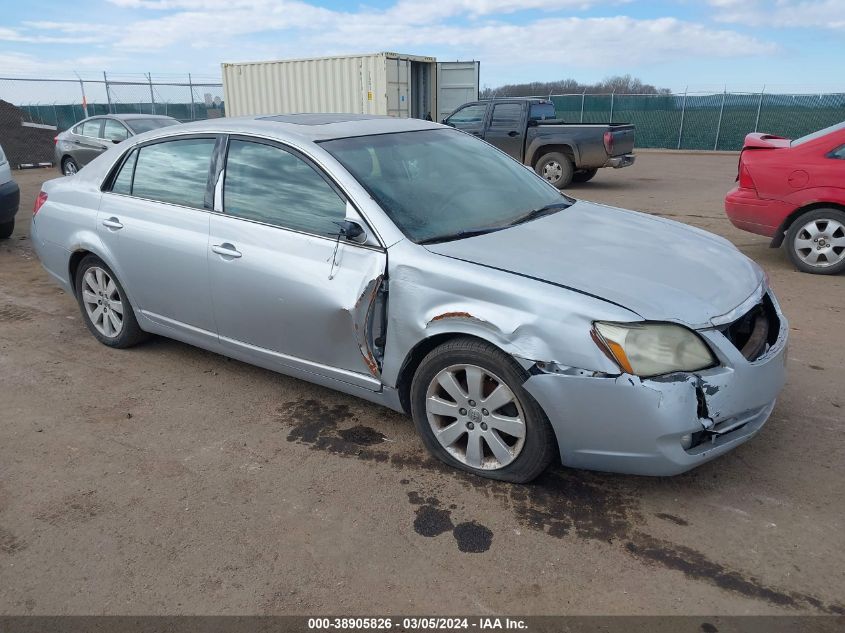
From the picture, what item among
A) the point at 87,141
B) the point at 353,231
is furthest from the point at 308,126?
the point at 87,141

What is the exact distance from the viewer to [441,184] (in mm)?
3746

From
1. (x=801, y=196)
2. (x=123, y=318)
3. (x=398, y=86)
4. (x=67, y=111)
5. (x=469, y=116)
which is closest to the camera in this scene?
(x=123, y=318)

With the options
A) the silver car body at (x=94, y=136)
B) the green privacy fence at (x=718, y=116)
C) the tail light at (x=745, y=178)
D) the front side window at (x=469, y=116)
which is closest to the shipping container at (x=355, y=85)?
the front side window at (x=469, y=116)

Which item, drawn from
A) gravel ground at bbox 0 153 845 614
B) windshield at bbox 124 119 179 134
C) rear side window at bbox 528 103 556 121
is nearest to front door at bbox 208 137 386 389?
gravel ground at bbox 0 153 845 614

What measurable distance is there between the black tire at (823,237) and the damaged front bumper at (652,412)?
441 centimetres

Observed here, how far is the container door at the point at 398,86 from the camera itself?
1546 centimetres

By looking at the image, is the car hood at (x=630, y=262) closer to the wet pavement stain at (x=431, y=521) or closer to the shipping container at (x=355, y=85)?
the wet pavement stain at (x=431, y=521)

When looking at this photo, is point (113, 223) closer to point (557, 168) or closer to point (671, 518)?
point (671, 518)

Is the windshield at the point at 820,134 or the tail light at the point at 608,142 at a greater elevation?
the windshield at the point at 820,134

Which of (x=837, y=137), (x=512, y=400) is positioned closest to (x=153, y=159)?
(x=512, y=400)

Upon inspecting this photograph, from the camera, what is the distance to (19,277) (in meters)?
7.12

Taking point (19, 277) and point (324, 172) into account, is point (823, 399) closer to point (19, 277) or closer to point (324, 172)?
point (324, 172)

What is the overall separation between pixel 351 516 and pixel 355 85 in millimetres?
14545

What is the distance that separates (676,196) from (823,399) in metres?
9.23
